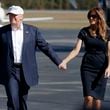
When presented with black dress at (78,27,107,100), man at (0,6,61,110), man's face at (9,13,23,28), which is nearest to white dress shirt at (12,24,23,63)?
man at (0,6,61,110)

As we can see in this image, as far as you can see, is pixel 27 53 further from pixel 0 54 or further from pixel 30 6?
pixel 30 6

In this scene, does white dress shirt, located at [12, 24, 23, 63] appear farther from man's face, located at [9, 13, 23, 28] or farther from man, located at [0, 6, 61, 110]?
man's face, located at [9, 13, 23, 28]

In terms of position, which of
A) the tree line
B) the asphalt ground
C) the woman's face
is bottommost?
the tree line

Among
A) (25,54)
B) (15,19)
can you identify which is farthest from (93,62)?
(15,19)

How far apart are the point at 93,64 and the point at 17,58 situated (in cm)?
110

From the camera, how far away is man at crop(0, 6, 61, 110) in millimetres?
10836

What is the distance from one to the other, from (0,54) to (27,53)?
41 centimetres

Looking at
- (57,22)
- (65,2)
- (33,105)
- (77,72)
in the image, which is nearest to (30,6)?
(65,2)

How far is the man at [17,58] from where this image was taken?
10836 mm

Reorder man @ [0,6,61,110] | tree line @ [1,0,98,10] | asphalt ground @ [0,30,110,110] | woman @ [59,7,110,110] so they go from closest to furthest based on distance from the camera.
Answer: man @ [0,6,61,110] < woman @ [59,7,110,110] < asphalt ground @ [0,30,110,110] < tree line @ [1,0,98,10]

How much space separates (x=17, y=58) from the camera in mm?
10859

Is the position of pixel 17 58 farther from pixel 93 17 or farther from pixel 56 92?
pixel 56 92

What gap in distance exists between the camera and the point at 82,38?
37.0 feet

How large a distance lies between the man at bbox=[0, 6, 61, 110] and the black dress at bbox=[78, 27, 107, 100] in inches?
20.0
